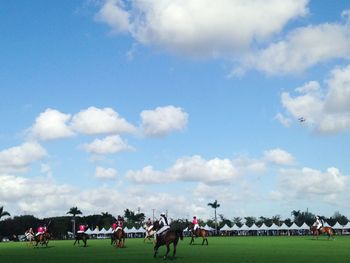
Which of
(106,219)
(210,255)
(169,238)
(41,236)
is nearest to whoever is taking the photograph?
(169,238)

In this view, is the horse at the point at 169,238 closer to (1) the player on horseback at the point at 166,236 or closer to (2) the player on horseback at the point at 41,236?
(1) the player on horseback at the point at 166,236

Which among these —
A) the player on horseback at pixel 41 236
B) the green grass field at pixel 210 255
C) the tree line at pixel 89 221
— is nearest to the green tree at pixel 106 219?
the tree line at pixel 89 221

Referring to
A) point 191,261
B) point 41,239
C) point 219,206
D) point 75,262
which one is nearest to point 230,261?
point 191,261

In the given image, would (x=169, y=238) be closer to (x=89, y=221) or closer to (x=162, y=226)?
(x=162, y=226)

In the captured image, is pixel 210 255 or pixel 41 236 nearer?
pixel 210 255

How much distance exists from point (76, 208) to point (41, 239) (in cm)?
10359

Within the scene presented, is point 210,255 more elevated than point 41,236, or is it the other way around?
point 41,236

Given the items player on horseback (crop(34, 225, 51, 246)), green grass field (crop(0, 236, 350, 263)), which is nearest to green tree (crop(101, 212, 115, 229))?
player on horseback (crop(34, 225, 51, 246))

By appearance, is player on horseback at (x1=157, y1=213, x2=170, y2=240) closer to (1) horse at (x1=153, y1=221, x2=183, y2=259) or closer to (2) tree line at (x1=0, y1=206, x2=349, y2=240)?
(1) horse at (x1=153, y1=221, x2=183, y2=259)

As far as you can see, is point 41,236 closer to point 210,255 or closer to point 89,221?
point 210,255

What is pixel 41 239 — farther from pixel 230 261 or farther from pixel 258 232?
pixel 258 232

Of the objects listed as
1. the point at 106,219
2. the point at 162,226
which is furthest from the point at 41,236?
the point at 106,219

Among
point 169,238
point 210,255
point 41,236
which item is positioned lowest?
point 210,255

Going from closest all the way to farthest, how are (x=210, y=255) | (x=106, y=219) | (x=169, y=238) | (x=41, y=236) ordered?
(x=169, y=238) < (x=210, y=255) < (x=41, y=236) < (x=106, y=219)
